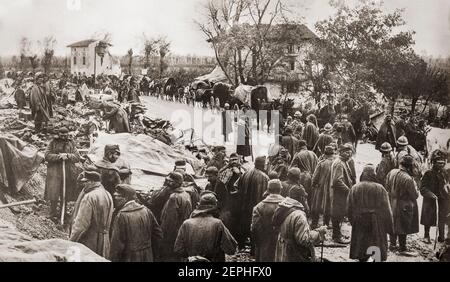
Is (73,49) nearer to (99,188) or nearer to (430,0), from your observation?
(99,188)

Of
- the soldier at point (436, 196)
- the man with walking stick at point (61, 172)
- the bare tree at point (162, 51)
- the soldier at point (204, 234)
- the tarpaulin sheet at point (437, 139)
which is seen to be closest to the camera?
the soldier at point (204, 234)

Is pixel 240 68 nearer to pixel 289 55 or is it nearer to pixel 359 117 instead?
pixel 289 55

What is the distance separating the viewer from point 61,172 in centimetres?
692

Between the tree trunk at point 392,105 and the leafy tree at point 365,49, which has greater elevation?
the leafy tree at point 365,49

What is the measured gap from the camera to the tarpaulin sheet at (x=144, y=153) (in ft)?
22.9

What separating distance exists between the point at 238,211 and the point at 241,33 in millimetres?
2388

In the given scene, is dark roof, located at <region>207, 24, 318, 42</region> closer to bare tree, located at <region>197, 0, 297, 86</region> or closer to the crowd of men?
bare tree, located at <region>197, 0, 297, 86</region>

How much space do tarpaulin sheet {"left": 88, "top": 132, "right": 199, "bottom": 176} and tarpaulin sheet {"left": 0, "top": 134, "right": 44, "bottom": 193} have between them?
2.47ft

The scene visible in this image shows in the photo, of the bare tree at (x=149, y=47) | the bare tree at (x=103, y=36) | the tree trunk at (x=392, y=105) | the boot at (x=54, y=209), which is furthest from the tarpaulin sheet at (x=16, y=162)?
the tree trunk at (x=392, y=105)

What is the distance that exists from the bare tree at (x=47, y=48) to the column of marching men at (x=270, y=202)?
1066 mm

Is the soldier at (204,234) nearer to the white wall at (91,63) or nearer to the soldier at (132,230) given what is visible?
the soldier at (132,230)

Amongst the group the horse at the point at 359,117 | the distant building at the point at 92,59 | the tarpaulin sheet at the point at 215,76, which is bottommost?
the horse at the point at 359,117
